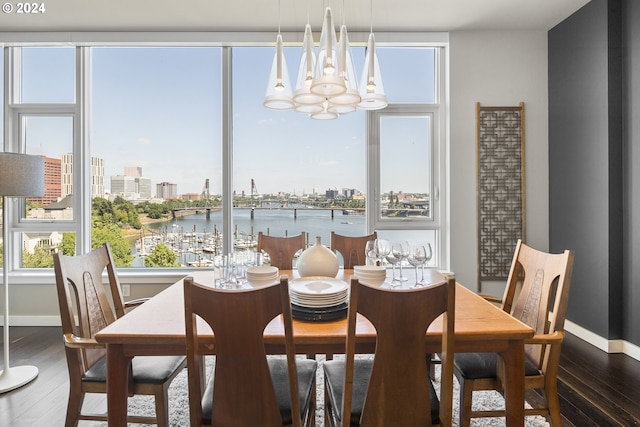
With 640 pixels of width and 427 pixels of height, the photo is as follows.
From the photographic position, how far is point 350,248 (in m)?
2.56

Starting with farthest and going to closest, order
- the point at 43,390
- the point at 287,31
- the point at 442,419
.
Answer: the point at 287,31
the point at 43,390
the point at 442,419

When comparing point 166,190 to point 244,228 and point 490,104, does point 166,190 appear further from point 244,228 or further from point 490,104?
point 490,104

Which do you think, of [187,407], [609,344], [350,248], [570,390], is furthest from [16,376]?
[609,344]

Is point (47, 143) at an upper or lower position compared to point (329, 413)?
upper

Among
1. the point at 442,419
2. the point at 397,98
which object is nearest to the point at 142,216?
the point at 397,98

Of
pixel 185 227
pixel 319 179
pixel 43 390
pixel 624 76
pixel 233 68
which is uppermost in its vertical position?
pixel 233 68

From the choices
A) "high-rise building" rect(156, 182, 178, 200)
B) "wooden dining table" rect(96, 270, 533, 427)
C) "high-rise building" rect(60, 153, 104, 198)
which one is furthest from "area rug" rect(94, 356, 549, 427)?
"high-rise building" rect(60, 153, 104, 198)

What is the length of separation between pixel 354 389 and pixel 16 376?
2412mm

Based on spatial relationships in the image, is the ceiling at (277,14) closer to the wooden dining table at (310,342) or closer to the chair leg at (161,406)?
the wooden dining table at (310,342)

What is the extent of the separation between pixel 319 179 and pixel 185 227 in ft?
4.70

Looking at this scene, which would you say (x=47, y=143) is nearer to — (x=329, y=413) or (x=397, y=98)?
(x=397, y=98)

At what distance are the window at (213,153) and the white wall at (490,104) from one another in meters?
0.17

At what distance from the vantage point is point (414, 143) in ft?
11.7

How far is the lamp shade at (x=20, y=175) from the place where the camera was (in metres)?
2.31
